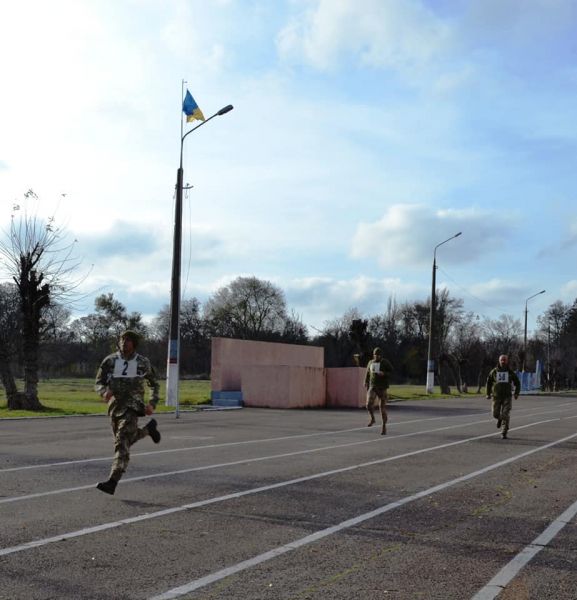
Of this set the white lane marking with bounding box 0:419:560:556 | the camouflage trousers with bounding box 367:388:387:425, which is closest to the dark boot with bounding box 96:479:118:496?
the white lane marking with bounding box 0:419:560:556

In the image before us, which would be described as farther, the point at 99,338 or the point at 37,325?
the point at 99,338

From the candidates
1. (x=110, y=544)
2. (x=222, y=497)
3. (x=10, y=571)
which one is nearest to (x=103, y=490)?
(x=222, y=497)

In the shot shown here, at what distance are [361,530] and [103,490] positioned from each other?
2856mm

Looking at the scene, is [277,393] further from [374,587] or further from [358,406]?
[374,587]

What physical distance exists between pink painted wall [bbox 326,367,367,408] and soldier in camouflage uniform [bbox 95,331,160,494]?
23549mm

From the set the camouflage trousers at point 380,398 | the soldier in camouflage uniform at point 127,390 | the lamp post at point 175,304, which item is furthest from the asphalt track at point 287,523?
the lamp post at point 175,304

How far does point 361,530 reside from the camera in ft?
22.1

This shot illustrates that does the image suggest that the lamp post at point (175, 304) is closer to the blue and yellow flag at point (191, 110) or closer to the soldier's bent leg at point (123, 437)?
the blue and yellow flag at point (191, 110)

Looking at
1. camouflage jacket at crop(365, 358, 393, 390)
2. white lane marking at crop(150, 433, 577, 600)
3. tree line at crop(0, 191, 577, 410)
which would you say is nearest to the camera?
white lane marking at crop(150, 433, 577, 600)

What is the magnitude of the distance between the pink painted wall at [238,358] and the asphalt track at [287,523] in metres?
17.3

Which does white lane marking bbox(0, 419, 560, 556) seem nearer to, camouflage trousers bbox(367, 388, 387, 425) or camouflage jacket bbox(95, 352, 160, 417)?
camouflage jacket bbox(95, 352, 160, 417)

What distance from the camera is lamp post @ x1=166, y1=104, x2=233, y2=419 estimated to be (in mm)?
24734

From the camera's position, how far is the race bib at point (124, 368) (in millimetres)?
8742

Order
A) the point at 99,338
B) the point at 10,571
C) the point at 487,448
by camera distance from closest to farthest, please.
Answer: the point at 10,571
the point at 487,448
the point at 99,338
